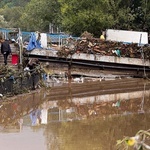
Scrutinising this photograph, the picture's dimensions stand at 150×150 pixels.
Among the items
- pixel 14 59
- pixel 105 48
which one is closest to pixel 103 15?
pixel 105 48

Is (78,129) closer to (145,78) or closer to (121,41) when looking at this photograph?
(145,78)

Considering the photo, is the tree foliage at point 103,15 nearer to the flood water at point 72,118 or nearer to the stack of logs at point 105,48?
the stack of logs at point 105,48

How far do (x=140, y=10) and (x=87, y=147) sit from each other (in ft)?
82.2

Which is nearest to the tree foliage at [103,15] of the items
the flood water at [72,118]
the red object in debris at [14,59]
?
the red object in debris at [14,59]

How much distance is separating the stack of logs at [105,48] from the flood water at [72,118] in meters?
5.14

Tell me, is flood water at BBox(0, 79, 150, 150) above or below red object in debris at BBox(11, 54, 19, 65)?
below

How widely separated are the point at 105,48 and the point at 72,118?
1342 cm

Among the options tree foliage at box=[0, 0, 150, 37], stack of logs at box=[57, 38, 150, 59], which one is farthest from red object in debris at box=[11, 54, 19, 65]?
tree foliage at box=[0, 0, 150, 37]

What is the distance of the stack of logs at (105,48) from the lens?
24.8 m

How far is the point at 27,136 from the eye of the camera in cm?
962

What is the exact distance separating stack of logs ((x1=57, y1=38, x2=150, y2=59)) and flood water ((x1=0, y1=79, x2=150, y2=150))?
5.14 metres

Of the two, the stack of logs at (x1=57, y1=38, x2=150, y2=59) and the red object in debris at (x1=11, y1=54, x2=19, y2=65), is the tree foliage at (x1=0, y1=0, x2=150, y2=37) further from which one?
the red object in debris at (x1=11, y1=54, x2=19, y2=65)

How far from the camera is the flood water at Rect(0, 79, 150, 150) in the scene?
360 inches

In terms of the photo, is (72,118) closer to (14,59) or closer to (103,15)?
(14,59)
